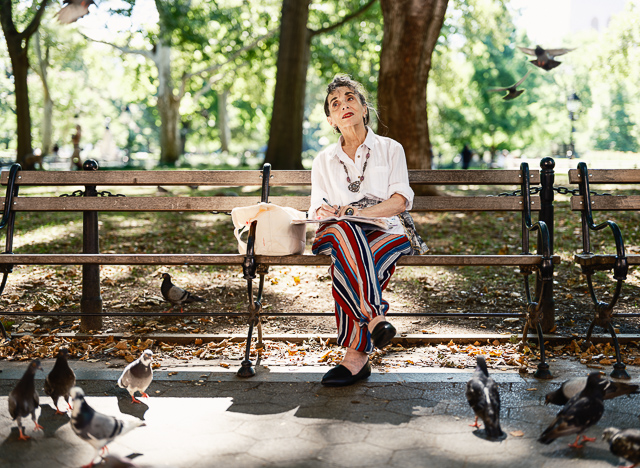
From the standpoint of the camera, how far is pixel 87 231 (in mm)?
5012

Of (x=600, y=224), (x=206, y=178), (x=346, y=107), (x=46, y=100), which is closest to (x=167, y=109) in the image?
(x=46, y=100)

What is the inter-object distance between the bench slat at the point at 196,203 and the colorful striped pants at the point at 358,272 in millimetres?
782

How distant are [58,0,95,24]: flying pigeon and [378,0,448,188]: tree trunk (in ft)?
15.7

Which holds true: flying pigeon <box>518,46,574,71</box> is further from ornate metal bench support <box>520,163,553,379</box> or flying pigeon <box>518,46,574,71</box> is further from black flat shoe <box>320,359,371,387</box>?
black flat shoe <box>320,359,371,387</box>

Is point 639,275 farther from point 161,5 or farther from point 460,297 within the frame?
point 161,5

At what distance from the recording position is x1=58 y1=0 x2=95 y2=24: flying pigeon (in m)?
6.20

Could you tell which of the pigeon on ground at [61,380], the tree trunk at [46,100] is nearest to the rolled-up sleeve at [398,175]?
the pigeon on ground at [61,380]

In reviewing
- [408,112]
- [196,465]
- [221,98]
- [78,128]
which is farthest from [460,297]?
[221,98]

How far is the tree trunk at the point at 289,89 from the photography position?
14125 millimetres

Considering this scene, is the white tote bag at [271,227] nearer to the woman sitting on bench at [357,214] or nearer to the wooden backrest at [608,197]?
the woman sitting on bench at [357,214]

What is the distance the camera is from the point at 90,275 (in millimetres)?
5035

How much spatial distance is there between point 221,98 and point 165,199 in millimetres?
35968

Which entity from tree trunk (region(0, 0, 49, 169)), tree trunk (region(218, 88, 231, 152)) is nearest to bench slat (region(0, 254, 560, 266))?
tree trunk (region(0, 0, 49, 169))

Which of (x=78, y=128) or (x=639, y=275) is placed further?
(x=78, y=128)
